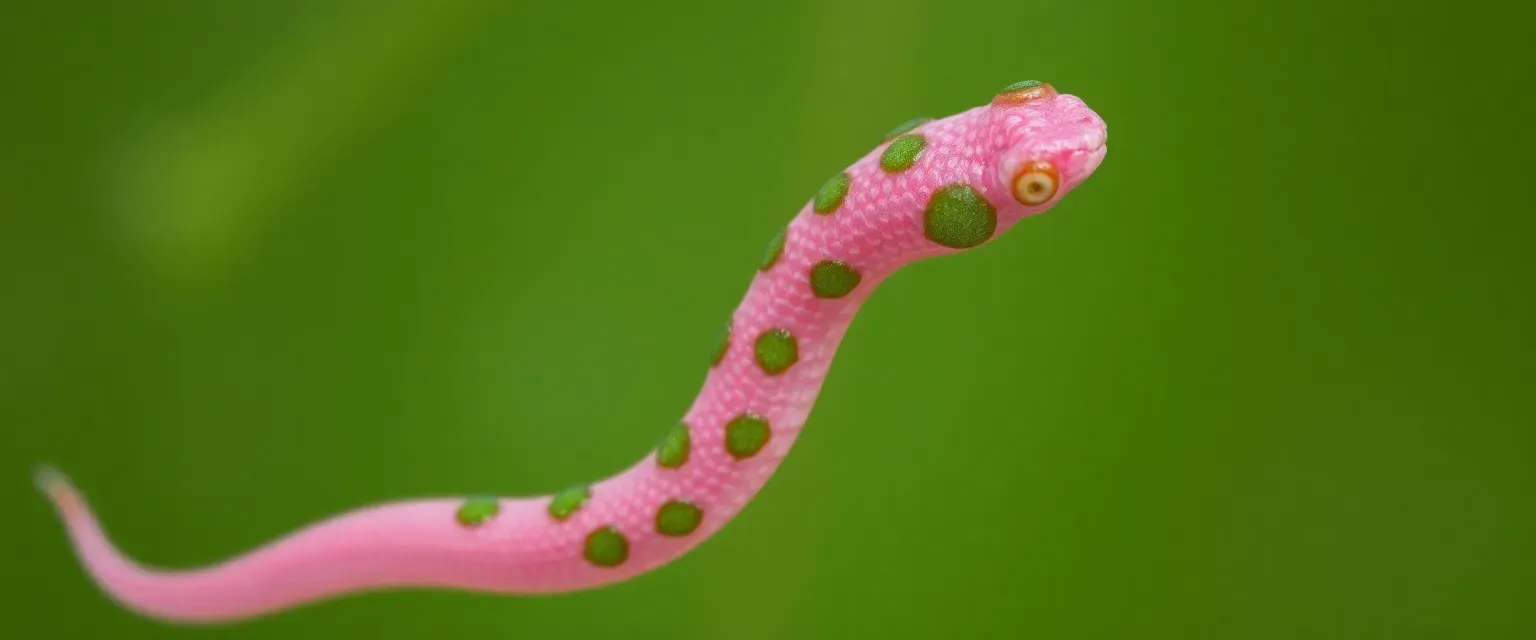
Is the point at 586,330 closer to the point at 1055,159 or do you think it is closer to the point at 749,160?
the point at 749,160

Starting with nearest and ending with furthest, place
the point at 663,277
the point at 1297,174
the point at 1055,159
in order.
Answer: the point at 1055,159 < the point at 1297,174 < the point at 663,277

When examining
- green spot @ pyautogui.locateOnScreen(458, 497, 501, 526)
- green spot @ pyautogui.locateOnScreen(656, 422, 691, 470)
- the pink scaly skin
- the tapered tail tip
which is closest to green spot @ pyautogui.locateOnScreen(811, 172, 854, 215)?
the pink scaly skin

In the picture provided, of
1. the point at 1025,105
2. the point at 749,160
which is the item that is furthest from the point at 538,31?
the point at 1025,105

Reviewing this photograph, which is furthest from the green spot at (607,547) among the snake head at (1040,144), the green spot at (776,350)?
the snake head at (1040,144)

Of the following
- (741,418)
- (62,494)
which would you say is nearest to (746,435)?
(741,418)

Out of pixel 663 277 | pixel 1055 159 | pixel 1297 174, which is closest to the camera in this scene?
pixel 1055 159

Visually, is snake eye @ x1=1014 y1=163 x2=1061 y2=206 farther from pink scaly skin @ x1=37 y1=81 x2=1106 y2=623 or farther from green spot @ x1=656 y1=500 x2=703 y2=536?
green spot @ x1=656 y1=500 x2=703 y2=536

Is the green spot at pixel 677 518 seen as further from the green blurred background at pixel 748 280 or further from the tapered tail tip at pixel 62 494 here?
the tapered tail tip at pixel 62 494

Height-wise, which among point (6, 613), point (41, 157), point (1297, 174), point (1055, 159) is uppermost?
point (1297, 174)
